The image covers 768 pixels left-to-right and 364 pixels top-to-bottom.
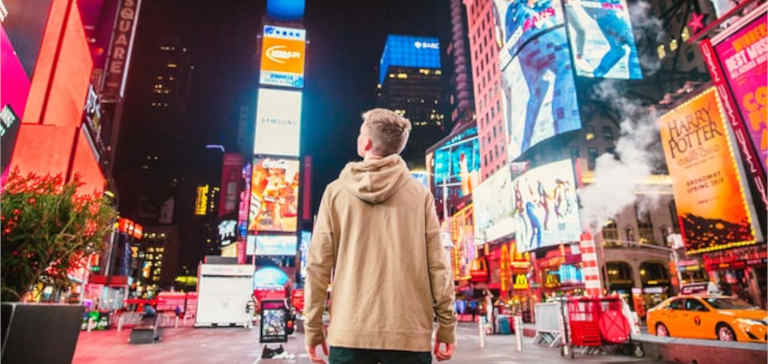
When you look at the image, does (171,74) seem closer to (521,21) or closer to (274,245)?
(274,245)

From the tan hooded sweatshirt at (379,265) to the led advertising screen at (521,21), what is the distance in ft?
147

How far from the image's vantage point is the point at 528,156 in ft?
154

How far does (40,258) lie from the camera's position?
4141 millimetres

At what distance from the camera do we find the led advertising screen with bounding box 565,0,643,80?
40375 millimetres

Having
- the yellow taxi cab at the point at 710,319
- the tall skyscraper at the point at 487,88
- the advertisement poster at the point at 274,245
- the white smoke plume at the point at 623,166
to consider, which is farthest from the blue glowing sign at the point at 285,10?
the yellow taxi cab at the point at 710,319

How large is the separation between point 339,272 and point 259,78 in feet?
175

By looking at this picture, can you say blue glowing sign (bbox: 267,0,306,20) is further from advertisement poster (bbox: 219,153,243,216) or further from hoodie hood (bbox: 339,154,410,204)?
hoodie hood (bbox: 339,154,410,204)

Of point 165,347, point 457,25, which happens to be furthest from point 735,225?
point 457,25

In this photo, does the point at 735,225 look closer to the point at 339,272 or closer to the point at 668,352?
the point at 668,352

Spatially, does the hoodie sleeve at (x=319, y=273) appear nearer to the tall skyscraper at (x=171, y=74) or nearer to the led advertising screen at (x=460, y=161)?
the led advertising screen at (x=460, y=161)

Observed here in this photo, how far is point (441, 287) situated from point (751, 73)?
11.7 m

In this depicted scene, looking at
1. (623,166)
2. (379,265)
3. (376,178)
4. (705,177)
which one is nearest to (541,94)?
(623,166)

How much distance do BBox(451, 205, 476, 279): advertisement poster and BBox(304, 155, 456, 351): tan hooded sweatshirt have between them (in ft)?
174

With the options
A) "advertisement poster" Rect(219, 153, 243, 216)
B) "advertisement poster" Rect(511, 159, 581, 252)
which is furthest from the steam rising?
"advertisement poster" Rect(219, 153, 243, 216)
